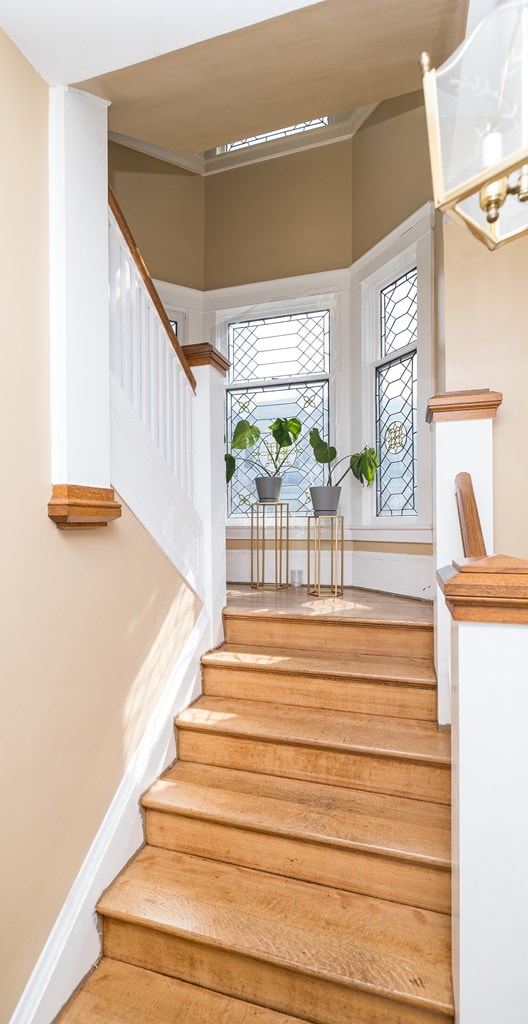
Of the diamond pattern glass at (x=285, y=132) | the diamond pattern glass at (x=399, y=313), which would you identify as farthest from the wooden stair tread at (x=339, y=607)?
the diamond pattern glass at (x=285, y=132)

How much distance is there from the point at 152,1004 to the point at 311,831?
0.60 meters

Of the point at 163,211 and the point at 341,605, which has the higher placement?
the point at 163,211

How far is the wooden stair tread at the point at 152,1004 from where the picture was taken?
4.86 ft

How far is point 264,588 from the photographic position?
12.7ft

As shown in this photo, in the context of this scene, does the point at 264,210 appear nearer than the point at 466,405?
No

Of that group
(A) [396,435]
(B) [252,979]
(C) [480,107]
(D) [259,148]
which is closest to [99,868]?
(B) [252,979]

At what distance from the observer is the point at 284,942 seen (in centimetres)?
153

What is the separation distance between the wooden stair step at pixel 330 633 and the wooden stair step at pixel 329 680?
42 millimetres

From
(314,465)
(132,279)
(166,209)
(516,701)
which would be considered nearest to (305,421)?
(314,465)

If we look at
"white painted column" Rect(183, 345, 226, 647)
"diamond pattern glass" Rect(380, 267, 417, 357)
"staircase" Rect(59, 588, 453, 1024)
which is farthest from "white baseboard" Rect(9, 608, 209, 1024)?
"diamond pattern glass" Rect(380, 267, 417, 357)

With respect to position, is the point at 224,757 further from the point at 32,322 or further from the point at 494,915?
the point at 32,322

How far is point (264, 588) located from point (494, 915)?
2781mm

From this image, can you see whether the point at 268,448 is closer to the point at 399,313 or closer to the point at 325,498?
the point at 325,498

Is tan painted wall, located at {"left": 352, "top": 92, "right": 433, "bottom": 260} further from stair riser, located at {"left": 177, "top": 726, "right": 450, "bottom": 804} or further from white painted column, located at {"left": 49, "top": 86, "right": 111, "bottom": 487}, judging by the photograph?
stair riser, located at {"left": 177, "top": 726, "right": 450, "bottom": 804}
